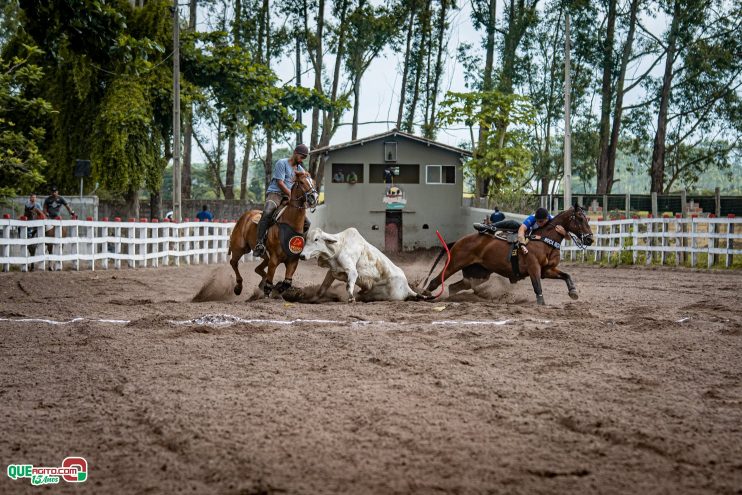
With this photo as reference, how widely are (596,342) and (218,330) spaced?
14.7 feet

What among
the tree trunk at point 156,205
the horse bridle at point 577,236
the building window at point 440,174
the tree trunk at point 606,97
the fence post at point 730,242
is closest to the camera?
the horse bridle at point 577,236

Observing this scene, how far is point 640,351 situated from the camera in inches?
322

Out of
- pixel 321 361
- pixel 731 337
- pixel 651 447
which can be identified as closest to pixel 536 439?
pixel 651 447

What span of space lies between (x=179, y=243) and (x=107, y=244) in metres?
3.41

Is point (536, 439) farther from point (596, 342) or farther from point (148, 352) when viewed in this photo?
point (148, 352)

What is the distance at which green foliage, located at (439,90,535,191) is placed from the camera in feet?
141

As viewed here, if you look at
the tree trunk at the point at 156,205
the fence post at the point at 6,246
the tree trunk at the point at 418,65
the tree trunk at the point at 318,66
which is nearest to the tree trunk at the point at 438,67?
the tree trunk at the point at 418,65

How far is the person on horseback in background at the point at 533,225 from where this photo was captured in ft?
43.0

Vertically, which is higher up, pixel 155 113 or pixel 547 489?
pixel 155 113

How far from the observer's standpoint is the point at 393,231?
131ft

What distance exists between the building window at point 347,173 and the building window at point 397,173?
0.56 meters

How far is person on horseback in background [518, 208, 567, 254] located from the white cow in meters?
1.98

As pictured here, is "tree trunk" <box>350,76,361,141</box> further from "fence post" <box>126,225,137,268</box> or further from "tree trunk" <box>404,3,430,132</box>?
"fence post" <box>126,225,137,268</box>

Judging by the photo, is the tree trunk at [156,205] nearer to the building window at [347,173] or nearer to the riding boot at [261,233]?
the building window at [347,173]
